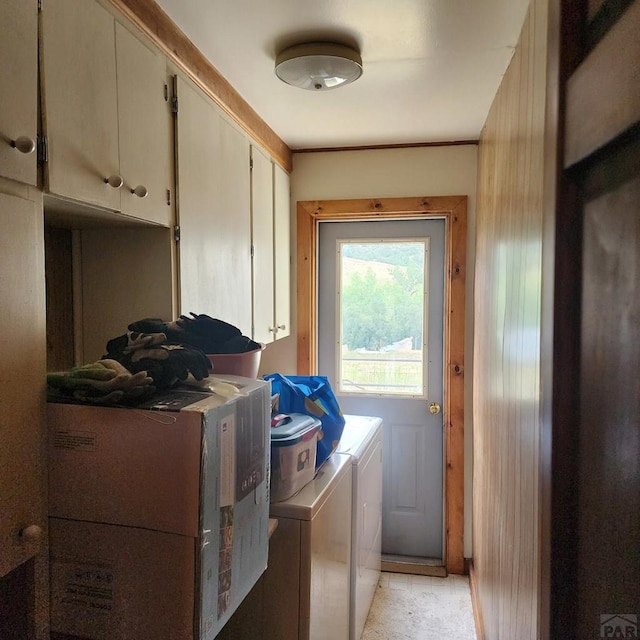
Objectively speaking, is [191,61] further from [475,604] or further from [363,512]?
[475,604]

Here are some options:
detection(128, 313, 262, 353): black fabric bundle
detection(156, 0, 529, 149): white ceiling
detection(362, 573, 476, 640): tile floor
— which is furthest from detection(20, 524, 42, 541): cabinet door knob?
detection(362, 573, 476, 640): tile floor

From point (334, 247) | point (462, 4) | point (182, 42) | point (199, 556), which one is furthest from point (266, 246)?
point (199, 556)

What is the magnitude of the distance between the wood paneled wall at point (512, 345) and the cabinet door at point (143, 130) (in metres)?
1.00

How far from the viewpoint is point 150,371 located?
103 centimetres

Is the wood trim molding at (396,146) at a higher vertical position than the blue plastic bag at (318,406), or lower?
higher

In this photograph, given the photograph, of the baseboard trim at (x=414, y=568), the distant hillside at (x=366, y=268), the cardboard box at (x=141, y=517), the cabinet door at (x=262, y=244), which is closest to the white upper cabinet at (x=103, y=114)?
the cardboard box at (x=141, y=517)

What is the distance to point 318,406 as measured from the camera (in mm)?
1803

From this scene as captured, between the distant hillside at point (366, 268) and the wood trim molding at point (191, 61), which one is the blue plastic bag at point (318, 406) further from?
the distant hillside at point (366, 268)

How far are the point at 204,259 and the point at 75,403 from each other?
0.84 m

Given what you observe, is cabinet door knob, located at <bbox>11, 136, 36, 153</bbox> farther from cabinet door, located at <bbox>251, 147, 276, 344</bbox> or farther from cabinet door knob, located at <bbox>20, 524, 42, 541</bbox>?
cabinet door, located at <bbox>251, 147, 276, 344</bbox>

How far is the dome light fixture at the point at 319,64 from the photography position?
159cm

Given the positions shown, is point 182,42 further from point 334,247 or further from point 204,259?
point 334,247

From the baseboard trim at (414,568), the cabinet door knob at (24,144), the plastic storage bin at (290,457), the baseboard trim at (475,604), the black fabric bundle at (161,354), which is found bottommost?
the baseboard trim at (414,568)

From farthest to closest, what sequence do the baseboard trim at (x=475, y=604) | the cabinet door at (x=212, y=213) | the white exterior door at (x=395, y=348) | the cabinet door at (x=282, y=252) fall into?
the white exterior door at (x=395, y=348) → the cabinet door at (x=282, y=252) → the baseboard trim at (x=475, y=604) → the cabinet door at (x=212, y=213)
